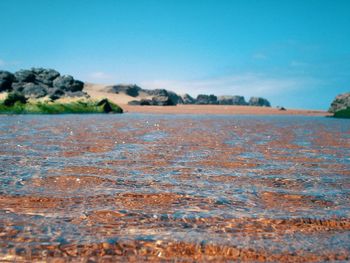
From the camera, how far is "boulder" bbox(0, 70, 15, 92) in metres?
51.3

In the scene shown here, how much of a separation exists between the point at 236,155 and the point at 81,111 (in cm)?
3239

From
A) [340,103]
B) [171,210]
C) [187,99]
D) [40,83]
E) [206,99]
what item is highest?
[40,83]

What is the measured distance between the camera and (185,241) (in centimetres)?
292

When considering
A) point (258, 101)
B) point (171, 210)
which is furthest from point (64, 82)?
point (258, 101)

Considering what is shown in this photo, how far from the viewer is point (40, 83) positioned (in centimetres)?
5494

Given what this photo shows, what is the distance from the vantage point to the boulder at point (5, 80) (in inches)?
2019

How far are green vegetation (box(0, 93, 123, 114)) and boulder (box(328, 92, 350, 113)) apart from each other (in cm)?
2768

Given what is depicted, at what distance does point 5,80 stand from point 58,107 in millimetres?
19769

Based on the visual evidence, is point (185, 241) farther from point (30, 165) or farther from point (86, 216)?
point (30, 165)

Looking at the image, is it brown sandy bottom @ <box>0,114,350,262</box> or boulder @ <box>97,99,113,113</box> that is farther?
boulder @ <box>97,99,113,113</box>

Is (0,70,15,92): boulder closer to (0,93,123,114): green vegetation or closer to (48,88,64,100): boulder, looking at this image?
(48,88,64,100): boulder

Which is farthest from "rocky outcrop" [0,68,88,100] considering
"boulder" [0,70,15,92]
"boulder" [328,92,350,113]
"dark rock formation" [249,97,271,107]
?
"dark rock formation" [249,97,271,107]

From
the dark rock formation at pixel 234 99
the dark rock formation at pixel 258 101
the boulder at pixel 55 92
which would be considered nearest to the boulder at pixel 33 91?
the boulder at pixel 55 92

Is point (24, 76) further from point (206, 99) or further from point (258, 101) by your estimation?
point (258, 101)
